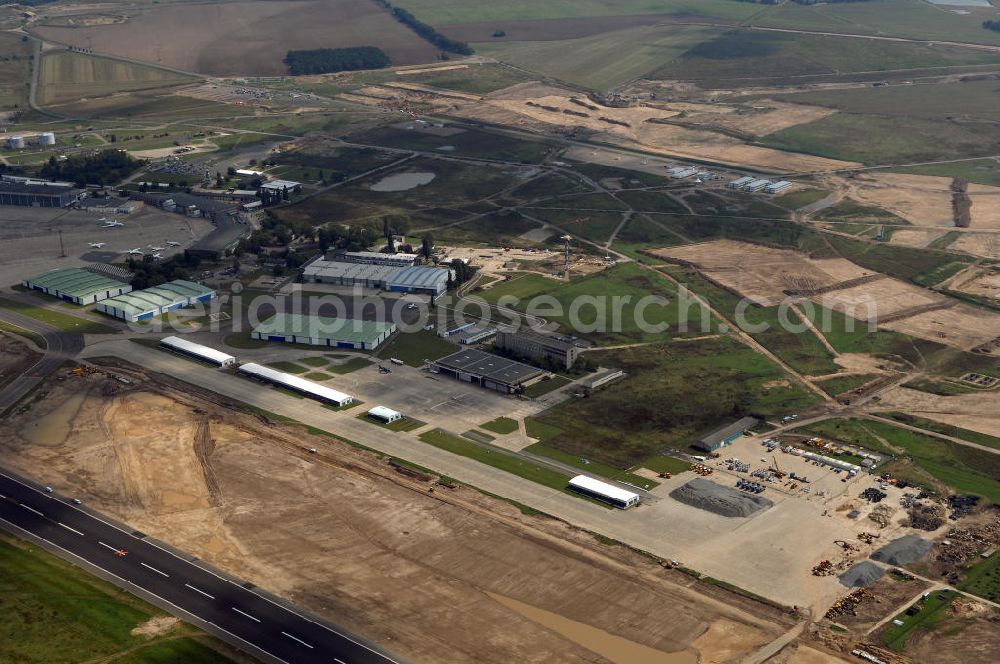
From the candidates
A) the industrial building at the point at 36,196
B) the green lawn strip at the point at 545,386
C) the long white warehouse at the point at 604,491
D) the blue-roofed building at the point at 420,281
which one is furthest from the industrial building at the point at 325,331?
the industrial building at the point at 36,196

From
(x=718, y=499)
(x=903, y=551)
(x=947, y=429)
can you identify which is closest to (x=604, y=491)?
(x=718, y=499)

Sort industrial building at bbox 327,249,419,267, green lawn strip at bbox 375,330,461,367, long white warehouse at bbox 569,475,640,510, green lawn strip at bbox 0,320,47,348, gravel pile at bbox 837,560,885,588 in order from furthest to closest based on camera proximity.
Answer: industrial building at bbox 327,249,419,267 < green lawn strip at bbox 0,320,47,348 < green lawn strip at bbox 375,330,461,367 < long white warehouse at bbox 569,475,640,510 < gravel pile at bbox 837,560,885,588

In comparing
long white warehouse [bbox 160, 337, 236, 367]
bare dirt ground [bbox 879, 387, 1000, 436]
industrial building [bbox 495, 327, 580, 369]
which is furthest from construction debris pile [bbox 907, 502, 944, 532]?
long white warehouse [bbox 160, 337, 236, 367]

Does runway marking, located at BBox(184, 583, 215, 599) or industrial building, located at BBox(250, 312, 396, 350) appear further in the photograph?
industrial building, located at BBox(250, 312, 396, 350)

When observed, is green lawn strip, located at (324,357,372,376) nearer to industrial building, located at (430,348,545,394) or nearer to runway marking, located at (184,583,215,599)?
industrial building, located at (430,348,545,394)

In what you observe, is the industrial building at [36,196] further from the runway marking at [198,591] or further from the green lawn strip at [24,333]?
the runway marking at [198,591]

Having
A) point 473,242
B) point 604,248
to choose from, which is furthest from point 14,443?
point 604,248
